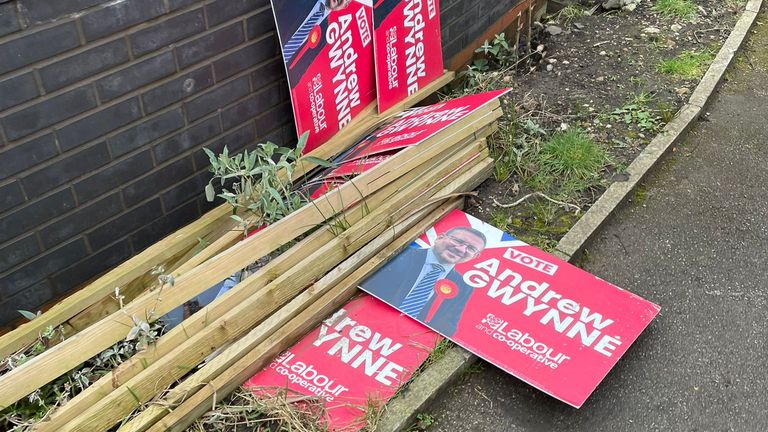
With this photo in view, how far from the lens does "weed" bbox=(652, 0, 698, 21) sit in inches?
235

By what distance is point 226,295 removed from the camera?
2977 mm

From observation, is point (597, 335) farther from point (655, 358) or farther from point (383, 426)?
point (383, 426)

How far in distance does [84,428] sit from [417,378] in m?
1.33

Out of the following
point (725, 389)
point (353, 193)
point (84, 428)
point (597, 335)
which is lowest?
point (725, 389)

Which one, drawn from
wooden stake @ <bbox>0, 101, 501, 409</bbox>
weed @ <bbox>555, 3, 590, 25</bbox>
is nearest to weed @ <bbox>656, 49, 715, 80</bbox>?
weed @ <bbox>555, 3, 590, 25</bbox>

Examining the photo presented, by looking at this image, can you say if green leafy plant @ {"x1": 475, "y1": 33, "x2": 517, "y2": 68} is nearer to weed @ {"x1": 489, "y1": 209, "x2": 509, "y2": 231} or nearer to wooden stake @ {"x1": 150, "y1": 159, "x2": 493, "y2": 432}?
weed @ {"x1": 489, "y1": 209, "x2": 509, "y2": 231}

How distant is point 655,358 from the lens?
3.22 metres

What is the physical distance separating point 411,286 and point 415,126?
0.97m

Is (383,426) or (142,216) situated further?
(142,216)

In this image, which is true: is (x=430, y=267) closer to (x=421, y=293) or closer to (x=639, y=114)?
(x=421, y=293)

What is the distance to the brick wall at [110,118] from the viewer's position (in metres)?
2.72

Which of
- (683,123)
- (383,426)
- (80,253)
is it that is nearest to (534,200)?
(683,123)

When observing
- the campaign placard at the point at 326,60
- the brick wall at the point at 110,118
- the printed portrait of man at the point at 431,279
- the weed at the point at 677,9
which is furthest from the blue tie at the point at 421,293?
the weed at the point at 677,9

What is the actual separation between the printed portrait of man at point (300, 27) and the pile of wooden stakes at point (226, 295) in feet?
1.75
